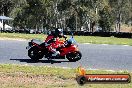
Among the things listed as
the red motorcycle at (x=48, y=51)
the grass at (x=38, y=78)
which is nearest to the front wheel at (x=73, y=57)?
the red motorcycle at (x=48, y=51)

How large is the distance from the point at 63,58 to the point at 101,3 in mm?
65019

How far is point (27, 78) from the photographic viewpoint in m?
11.8

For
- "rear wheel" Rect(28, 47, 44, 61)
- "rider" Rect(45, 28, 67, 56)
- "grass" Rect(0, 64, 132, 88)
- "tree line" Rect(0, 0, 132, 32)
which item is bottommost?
"grass" Rect(0, 64, 132, 88)

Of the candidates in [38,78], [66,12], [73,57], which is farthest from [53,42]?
[66,12]

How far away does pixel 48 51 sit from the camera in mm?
17688

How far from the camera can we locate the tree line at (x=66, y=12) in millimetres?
79856

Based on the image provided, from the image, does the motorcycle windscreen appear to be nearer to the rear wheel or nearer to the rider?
the rider

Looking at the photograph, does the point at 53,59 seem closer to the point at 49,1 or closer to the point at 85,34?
the point at 85,34

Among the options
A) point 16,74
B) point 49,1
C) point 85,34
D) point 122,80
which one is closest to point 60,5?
point 49,1

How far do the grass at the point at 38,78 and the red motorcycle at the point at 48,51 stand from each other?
138 inches

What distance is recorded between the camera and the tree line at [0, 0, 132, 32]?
79.9m

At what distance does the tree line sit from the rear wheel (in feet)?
195

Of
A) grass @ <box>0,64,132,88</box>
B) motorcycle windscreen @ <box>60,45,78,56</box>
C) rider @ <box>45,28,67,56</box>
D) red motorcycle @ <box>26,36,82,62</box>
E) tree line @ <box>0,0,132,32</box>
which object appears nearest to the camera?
grass @ <box>0,64,132,88</box>

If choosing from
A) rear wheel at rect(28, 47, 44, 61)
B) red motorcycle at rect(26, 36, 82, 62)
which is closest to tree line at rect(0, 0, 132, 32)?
red motorcycle at rect(26, 36, 82, 62)
